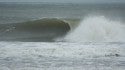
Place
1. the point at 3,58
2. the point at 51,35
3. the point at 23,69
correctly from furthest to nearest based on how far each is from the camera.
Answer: the point at 51,35 < the point at 3,58 < the point at 23,69

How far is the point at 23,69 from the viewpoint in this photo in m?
11.9

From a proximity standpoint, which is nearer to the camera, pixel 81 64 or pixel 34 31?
pixel 81 64

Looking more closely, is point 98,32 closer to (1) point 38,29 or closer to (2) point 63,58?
(1) point 38,29

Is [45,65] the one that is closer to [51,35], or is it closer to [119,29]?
[51,35]

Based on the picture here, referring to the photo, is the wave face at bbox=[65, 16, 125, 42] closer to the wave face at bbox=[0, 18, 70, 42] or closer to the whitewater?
the wave face at bbox=[0, 18, 70, 42]

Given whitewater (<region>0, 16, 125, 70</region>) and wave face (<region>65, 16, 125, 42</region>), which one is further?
wave face (<region>65, 16, 125, 42</region>)

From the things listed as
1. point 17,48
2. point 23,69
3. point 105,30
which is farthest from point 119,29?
point 23,69

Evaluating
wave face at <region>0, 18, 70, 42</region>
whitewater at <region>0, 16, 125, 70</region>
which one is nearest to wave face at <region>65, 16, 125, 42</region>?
wave face at <region>0, 18, 70, 42</region>

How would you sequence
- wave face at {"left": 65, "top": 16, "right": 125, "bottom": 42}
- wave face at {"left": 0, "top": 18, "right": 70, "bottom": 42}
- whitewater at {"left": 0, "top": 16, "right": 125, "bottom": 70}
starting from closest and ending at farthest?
whitewater at {"left": 0, "top": 16, "right": 125, "bottom": 70}
wave face at {"left": 65, "top": 16, "right": 125, "bottom": 42}
wave face at {"left": 0, "top": 18, "right": 70, "bottom": 42}

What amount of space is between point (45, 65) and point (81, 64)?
1.38 metres

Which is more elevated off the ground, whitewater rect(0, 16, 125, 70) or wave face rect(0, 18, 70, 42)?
whitewater rect(0, 16, 125, 70)

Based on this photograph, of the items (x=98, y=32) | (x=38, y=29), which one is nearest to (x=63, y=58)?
(x=98, y=32)

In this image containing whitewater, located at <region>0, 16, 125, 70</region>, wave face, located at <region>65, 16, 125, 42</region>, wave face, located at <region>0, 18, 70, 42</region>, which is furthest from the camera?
wave face, located at <region>0, 18, 70, 42</region>

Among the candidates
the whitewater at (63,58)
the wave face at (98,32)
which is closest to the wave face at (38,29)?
the wave face at (98,32)
